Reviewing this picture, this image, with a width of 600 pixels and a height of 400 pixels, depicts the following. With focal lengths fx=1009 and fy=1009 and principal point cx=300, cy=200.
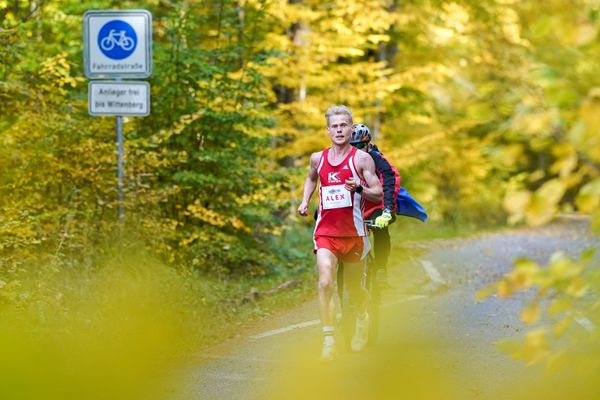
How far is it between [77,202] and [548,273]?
8412 mm

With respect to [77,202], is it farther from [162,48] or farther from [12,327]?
[12,327]

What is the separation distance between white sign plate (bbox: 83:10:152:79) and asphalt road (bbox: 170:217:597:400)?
3.23 m

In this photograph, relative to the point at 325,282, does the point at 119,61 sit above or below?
above

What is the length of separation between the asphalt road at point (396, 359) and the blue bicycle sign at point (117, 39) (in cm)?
339

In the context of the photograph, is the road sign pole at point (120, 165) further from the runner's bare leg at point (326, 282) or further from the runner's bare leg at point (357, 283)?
the runner's bare leg at point (326, 282)

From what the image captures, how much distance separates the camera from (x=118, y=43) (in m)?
11.0

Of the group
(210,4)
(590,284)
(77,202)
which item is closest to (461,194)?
(210,4)

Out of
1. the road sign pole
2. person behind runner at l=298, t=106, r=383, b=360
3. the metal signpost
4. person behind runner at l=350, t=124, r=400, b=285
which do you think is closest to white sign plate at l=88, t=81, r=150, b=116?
the metal signpost

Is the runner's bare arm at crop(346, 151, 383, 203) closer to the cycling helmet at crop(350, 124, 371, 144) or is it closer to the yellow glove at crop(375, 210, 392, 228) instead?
the yellow glove at crop(375, 210, 392, 228)

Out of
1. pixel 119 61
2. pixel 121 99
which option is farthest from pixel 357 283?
pixel 119 61

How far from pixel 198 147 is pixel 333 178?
5671 millimetres

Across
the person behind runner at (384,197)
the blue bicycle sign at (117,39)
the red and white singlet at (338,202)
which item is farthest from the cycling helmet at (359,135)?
the blue bicycle sign at (117,39)

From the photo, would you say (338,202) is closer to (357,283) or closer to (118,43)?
(357,283)

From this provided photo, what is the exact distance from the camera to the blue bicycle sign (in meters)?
11.0
